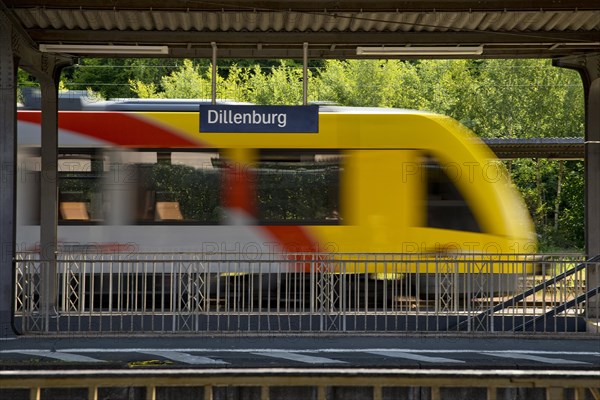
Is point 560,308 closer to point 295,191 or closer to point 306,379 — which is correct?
point 295,191

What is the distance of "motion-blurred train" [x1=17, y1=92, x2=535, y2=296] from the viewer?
18281 millimetres

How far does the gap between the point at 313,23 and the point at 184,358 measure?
5251 mm

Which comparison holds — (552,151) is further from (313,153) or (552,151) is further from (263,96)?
(263,96)

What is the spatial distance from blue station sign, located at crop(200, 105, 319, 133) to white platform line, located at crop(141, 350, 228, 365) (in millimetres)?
3816

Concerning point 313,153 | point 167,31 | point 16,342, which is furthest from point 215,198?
point 16,342

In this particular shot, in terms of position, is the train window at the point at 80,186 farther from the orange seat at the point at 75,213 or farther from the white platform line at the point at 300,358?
the white platform line at the point at 300,358

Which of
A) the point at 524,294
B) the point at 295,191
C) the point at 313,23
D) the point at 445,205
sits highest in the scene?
the point at 313,23

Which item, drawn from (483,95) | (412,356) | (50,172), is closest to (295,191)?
(50,172)

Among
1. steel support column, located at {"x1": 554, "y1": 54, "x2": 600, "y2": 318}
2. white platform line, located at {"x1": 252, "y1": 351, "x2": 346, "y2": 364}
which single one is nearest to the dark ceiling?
steel support column, located at {"x1": 554, "y1": 54, "x2": 600, "y2": 318}

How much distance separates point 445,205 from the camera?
18.4 meters

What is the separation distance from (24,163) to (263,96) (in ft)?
87.1

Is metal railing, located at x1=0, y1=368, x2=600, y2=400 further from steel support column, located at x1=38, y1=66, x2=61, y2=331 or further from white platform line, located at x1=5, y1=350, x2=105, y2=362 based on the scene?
steel support column, located at x1=38, y1=66, x2=61, y2=331

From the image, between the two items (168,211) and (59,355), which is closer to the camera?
(59,355)

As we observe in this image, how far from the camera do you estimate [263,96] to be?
44.5m
